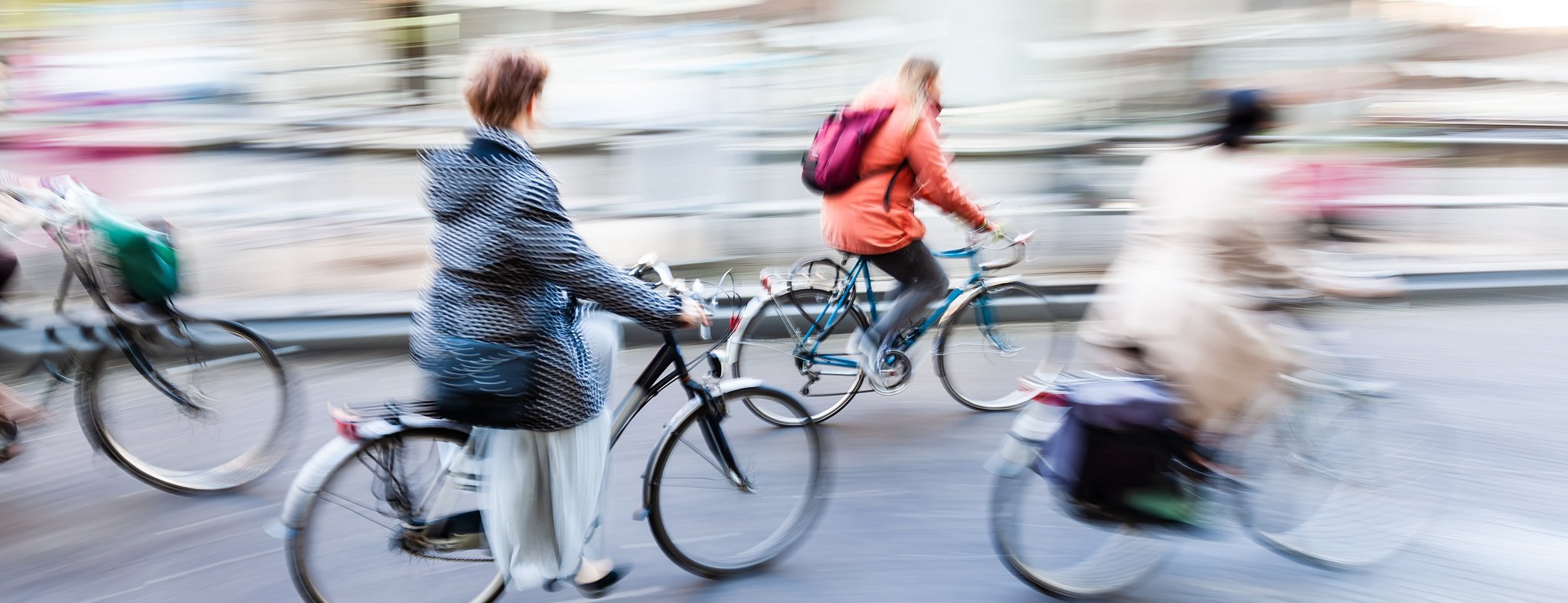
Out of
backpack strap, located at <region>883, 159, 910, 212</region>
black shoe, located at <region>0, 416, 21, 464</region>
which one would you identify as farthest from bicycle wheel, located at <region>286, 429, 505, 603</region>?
backpack strap, located at <region>883, 159, 910, 212</region>

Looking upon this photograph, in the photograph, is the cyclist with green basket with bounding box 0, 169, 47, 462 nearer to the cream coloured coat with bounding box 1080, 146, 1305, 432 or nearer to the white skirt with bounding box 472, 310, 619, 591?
the white skirt with bounding box 472, 310, 619, 591

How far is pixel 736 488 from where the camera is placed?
10.1ft

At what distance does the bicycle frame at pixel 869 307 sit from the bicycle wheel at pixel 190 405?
2.03 m

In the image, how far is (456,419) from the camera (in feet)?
7.97

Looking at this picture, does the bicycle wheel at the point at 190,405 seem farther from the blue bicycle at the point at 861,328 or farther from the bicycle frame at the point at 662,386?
the blue bicycle at the point at 861,328

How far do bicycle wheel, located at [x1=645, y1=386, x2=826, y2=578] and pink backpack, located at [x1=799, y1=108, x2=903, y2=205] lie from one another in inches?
50.0

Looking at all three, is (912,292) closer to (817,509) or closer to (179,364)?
(817,509)

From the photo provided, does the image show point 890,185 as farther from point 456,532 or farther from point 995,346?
point 456,532

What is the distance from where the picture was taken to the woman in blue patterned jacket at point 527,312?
7.34 ft

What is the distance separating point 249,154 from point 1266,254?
17.3ft

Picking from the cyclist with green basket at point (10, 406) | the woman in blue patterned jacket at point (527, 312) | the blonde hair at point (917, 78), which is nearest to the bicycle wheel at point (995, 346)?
the blonde hair at point (917, 78)

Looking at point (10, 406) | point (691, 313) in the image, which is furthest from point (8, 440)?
point (691, 313)

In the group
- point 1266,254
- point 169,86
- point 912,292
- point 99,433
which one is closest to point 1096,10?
point 912,292

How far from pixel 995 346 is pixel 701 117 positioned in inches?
103
